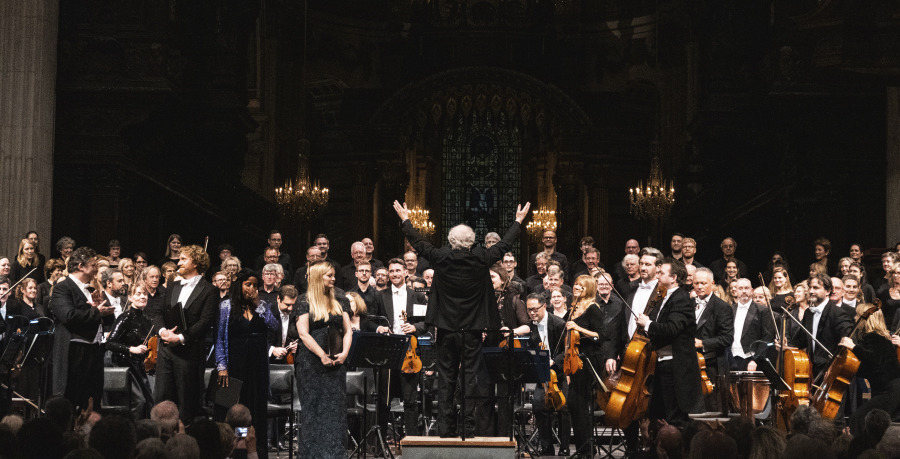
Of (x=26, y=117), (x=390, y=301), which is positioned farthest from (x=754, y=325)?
(x=26, y=117)

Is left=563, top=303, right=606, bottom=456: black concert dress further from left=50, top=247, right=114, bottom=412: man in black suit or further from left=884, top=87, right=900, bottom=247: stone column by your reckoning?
left=884, top=87, right=900, bottom=247: stone column

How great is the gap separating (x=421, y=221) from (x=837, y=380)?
649 inches

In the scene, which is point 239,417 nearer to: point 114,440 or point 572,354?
point 114,440

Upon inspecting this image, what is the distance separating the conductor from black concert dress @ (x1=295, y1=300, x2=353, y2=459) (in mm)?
859

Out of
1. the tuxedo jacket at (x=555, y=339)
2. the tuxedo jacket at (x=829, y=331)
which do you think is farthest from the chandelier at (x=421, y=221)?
the tuxedo jacket at (x=829, y=331)

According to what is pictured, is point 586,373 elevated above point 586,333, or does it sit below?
below

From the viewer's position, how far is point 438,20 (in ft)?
88.4

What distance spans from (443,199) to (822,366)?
18.9 meters

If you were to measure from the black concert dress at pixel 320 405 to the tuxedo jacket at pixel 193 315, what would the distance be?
102 cm

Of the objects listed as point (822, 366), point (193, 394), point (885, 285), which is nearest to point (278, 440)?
point (193, 394)

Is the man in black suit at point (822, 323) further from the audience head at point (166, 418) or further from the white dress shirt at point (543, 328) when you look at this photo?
the audience head at point (166, 418)

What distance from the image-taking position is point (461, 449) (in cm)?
879

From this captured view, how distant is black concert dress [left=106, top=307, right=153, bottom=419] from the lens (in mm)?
9891

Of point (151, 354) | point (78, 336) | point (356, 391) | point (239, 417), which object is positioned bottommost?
point (356, 391)
